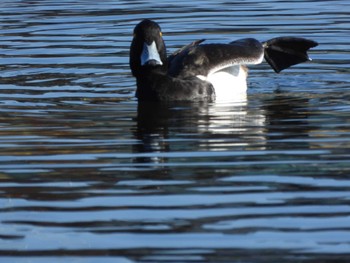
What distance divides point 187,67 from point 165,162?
163 inches

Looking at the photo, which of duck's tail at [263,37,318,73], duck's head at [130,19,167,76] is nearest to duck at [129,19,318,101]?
duck's head at [130,19,167,76]

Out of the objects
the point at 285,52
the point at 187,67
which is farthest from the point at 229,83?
the point at 285,52

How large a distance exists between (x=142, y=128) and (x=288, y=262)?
4.92m

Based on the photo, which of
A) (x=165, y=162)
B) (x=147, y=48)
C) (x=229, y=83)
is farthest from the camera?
(x=229, y=83)

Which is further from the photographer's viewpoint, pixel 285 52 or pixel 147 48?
pixel 285 52

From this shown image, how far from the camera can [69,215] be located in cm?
761

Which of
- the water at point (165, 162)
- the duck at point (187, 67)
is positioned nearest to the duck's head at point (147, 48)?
the duck at point (187, 67)

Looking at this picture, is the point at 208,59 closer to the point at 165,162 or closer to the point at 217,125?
the point at 217,125

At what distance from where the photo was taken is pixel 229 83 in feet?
45.0

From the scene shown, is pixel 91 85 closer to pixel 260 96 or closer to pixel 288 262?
pixel 260 96

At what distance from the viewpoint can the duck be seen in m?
13.1

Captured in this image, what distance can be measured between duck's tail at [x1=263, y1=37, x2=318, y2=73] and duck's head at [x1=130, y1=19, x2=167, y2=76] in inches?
58.7

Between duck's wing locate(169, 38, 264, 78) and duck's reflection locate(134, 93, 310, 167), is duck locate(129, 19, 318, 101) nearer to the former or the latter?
duck's wing locate(169, 38, 264, 78)

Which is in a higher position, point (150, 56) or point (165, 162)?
point (150, 56)
